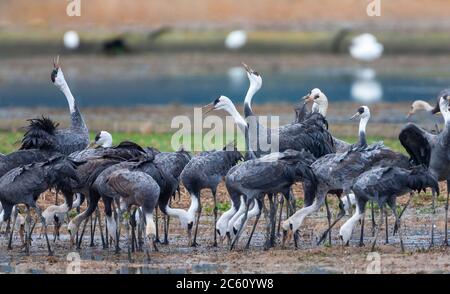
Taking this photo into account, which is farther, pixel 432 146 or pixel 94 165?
pixel 432 146

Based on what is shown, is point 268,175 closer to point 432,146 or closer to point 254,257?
point 254,257

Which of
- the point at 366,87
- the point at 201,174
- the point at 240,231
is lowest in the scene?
the point at 240,231

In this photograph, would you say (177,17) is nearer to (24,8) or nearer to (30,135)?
(24,8)

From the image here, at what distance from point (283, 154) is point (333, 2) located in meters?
35.9

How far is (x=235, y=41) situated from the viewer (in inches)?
1785

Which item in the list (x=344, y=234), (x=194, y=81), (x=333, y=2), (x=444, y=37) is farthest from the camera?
(x=333, y=2)

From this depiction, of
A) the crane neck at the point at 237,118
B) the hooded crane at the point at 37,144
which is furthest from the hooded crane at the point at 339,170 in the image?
the hooded crane at the point at 37,144

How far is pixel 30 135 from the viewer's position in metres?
16.8

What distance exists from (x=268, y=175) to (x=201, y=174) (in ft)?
3.64

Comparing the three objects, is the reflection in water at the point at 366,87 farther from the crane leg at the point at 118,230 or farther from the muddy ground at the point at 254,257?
the crane leg at the point at 118,230

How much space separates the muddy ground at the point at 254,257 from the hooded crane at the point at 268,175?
69 cm

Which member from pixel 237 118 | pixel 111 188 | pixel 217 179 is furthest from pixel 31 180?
pixel 237 118

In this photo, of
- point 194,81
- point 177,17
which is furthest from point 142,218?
point 177,17

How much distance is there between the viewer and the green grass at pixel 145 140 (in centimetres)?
2258
